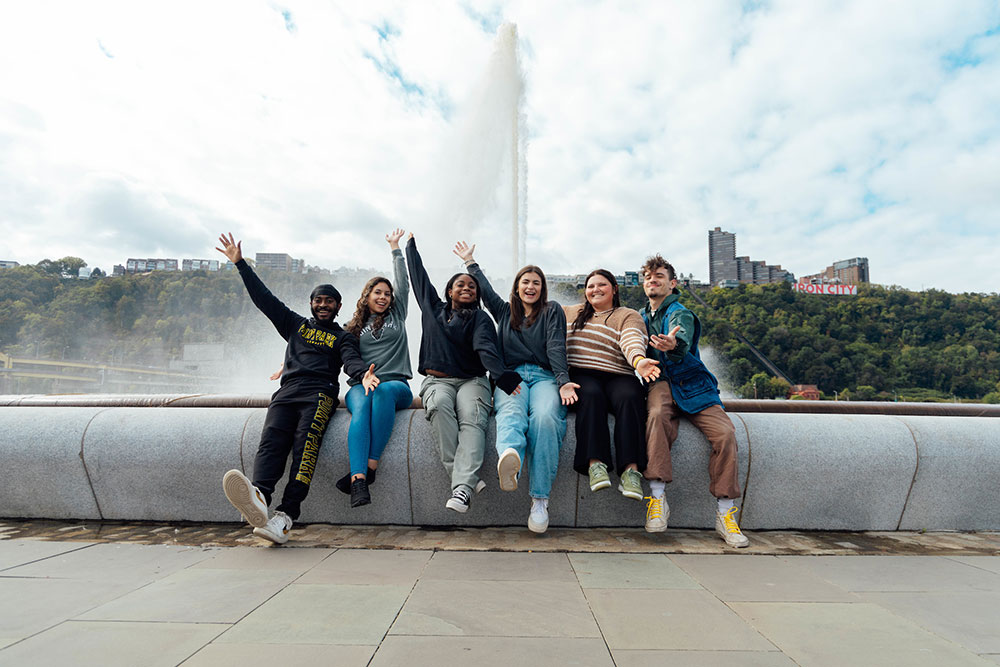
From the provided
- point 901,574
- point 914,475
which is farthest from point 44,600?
point 914,475

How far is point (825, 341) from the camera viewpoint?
177 feet

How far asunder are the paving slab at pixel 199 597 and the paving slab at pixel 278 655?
0.97ft

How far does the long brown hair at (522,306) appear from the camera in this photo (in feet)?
13.2

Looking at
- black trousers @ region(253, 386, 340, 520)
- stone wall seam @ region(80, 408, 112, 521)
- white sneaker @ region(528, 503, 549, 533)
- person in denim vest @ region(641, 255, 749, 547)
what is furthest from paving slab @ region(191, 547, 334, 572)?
person in denim vest @ region(641, 255, 749, 547)

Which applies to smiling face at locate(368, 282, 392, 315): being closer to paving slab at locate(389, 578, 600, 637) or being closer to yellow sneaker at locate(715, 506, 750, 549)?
paving slab at locate(389, 578, 600, 637)

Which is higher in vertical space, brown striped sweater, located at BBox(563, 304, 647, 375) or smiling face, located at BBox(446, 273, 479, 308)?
smiling face, located at BBox(446, 273, 479, 308)

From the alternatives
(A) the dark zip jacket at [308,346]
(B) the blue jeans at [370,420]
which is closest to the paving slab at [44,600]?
(B) the blue jeans at [370,420]

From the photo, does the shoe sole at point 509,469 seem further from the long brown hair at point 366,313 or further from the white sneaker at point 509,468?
the long brown hair at point 366,313

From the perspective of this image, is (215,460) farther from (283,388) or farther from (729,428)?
(729,428)

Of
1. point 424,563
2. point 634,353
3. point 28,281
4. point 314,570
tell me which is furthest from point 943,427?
point 28,281

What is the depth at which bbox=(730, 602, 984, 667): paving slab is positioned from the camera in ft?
5.99

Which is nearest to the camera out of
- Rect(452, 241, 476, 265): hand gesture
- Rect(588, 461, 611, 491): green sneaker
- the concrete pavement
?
the concrete pavement

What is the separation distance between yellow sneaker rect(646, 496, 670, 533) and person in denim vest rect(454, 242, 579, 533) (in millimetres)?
628

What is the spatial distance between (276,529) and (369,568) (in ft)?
2.46
